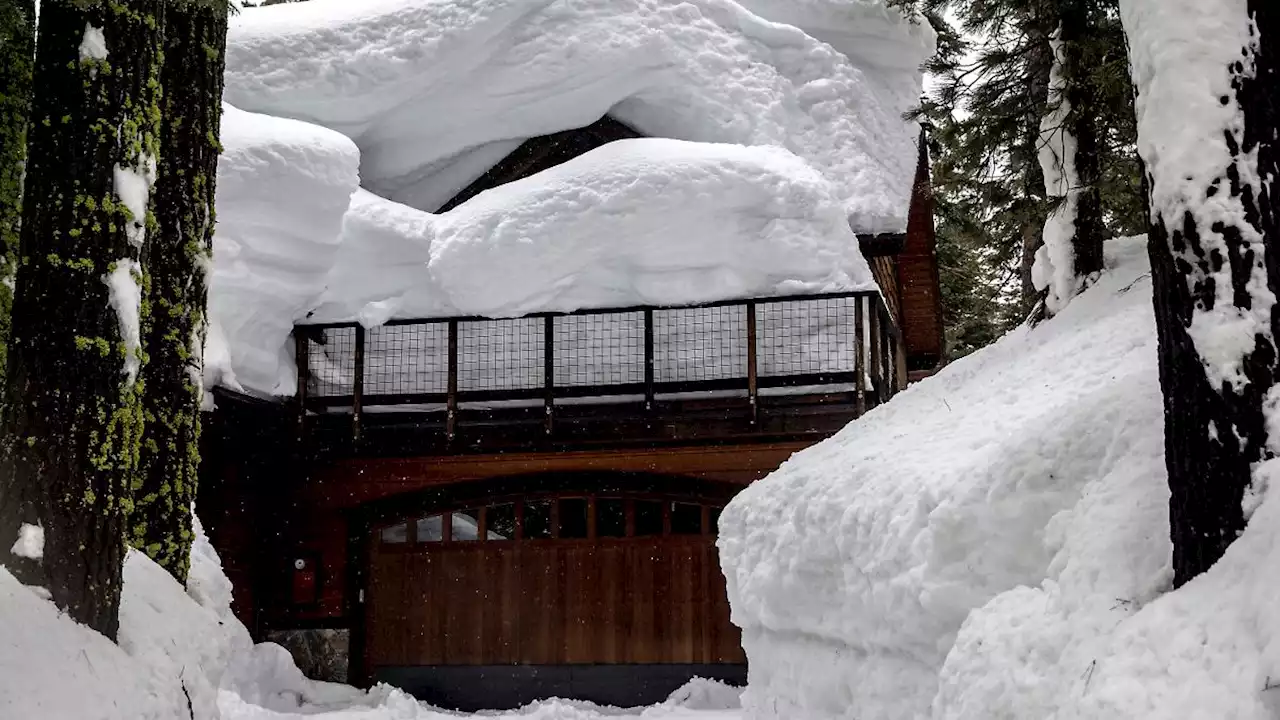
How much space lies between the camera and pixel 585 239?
553 inches

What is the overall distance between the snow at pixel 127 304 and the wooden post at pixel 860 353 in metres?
8.74

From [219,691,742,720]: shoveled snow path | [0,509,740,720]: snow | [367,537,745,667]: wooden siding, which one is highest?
[0,509,740,720]: snow

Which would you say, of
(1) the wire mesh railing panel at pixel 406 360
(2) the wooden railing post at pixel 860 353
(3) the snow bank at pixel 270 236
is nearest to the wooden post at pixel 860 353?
(2) the wooden railing post at pixel 860 353

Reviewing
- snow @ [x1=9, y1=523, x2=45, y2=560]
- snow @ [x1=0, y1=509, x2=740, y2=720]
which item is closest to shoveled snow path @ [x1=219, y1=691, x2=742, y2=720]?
snow @ [x1=0, y1=509, x2=740, y2=720]

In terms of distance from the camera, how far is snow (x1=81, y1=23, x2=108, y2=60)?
5.01 m

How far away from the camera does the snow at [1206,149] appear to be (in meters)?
3.48

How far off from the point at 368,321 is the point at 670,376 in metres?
3.65

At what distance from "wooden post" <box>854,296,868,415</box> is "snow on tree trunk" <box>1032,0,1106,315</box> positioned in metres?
4.38

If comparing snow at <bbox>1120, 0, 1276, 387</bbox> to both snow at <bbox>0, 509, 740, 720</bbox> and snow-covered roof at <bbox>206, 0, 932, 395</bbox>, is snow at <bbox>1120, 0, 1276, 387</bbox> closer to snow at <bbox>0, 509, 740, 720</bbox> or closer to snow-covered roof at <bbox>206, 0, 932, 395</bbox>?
snow at <bbox>0, 509, 740, 720</bbox>

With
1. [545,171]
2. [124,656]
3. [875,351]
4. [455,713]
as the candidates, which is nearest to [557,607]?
[455,713]

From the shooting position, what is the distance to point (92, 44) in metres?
5.03

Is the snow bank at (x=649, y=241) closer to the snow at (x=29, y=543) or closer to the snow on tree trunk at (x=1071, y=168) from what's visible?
the snow on tree trunk at (x=1071, y=168)

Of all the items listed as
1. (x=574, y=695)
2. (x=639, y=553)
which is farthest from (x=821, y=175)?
(x=574, y=695)

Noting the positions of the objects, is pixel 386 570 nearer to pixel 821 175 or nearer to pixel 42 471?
pixel 821 175
